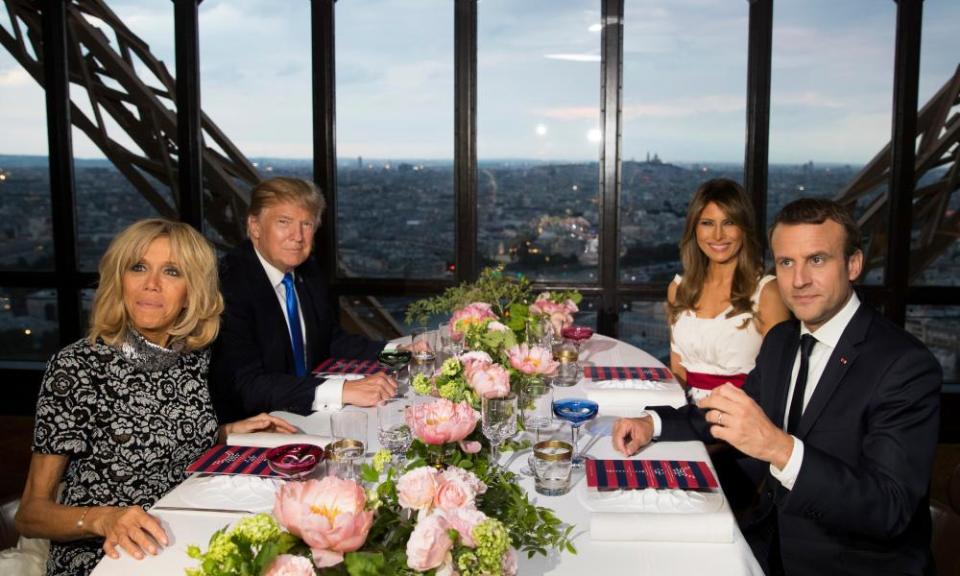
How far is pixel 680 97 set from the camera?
4.62 metres

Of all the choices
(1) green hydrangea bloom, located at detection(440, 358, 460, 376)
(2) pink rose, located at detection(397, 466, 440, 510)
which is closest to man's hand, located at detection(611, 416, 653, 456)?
(1) green hydrangea bloom, located at detection(440, 358, 460, 376)

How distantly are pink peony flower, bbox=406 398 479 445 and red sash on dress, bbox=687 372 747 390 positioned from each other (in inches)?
74.8

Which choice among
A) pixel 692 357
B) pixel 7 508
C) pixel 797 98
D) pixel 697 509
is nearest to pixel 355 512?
pixel 697 509

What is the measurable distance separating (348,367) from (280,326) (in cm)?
30

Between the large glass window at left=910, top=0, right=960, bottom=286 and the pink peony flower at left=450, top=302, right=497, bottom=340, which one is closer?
the pink peony flower at left=450, top=302, right=497, bottom=340

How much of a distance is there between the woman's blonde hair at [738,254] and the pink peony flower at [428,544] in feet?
7.74

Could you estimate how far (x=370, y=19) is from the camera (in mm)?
4730

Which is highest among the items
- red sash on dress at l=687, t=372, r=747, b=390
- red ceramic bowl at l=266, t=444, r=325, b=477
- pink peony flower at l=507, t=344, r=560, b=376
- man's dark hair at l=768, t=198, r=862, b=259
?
man's dark hair at l=768, t=198, r=862, b=259

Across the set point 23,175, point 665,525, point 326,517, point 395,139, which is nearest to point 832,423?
point 665,525

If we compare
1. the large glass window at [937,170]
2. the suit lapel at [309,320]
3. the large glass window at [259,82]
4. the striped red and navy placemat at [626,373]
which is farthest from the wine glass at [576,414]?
the large glass window at [937,170]

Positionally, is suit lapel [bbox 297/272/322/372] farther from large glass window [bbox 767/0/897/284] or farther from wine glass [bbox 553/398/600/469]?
large glass window [bbox 767/0/897/284]

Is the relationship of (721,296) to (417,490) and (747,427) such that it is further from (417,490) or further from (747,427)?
(417,490)

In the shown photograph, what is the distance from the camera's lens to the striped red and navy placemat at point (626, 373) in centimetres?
280

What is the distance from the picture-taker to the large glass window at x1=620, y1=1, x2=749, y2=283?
4559 millimetres
